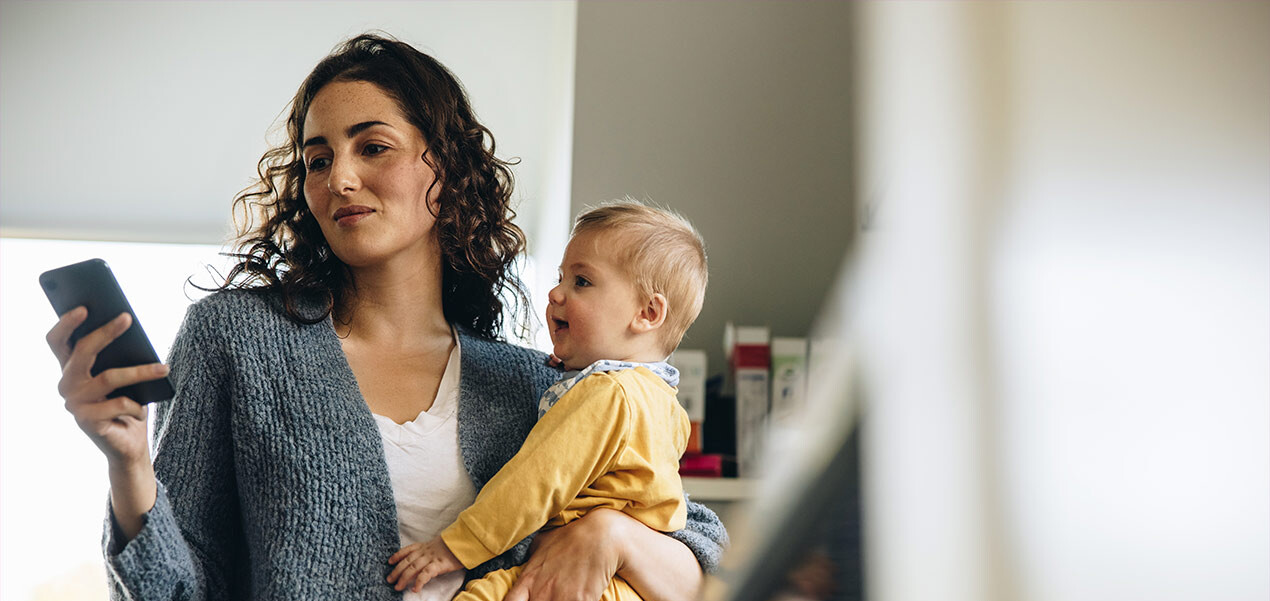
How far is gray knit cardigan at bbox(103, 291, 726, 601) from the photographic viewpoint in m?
0.77

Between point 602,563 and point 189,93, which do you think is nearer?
point 602,563

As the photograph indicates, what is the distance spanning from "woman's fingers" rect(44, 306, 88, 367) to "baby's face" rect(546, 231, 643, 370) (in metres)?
0.38

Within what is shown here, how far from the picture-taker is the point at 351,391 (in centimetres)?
84

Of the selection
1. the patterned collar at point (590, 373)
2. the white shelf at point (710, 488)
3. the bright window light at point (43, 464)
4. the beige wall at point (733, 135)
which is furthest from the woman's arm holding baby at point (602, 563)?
the bright window light at point (43, 464)

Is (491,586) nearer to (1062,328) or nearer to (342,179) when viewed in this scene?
(342,179)

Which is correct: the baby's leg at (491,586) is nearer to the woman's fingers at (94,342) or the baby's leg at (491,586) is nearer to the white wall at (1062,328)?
the woman's fingers at (94,342)

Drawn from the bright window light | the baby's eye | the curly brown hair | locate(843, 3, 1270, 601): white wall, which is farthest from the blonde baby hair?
the bright window light

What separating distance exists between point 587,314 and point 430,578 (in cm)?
25

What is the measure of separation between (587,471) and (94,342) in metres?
0.35

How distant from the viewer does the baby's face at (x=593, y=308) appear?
0.88 meters

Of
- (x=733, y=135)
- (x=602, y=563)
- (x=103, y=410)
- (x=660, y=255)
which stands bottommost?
(x=602, y=563)

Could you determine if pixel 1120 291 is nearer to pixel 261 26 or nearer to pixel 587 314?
pixel 587 314

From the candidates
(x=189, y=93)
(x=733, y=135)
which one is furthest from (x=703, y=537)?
(x=189, y=93)

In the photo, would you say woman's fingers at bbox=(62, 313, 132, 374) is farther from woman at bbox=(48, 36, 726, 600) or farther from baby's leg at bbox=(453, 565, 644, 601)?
baby's leg at bbox=(453, 565, 644, 601)
